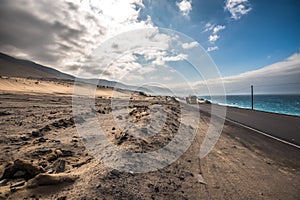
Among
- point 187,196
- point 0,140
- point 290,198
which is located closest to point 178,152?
point 187,196

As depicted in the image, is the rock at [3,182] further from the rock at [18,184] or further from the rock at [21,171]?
the rock at [18,184]

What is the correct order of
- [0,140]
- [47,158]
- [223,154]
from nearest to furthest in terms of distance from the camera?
[47,158] → [0,140] → [223,154]

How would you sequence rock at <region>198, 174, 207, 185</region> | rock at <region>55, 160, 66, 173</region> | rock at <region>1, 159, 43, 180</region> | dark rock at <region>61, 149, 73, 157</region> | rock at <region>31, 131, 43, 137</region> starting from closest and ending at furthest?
1. rock at <region>1, 159, 43, 180</region>
2. rock at <region>55, 160, 66, 173</region>
3. rock at <region>198, 174, 207, 185</region>
4. dark rock at <region>61, 149, 73, 157</region>
5. rock at <region>31, 131, 43, 137</region>

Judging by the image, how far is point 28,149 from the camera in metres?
4.61

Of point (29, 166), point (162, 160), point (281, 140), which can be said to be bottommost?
point (281, 140)

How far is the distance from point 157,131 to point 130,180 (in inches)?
137

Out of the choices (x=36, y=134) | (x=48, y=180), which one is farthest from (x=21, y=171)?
(x=36, y=134)

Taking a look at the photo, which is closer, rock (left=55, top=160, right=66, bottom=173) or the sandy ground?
the sandy ground

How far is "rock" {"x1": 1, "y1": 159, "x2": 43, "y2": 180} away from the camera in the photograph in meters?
3.09

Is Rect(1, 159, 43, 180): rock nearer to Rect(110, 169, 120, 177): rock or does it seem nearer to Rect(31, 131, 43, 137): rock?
Rect(110, 169, 120, 177): rock

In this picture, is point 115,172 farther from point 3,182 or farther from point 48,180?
point 3,182

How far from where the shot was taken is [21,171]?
3.15 m

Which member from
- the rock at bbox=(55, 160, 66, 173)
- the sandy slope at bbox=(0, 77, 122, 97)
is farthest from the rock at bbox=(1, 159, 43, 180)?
the sandy slope at bbox=(0, 77, 122, 97)

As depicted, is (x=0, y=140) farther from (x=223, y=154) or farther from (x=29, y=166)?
(x=223, y=154)
